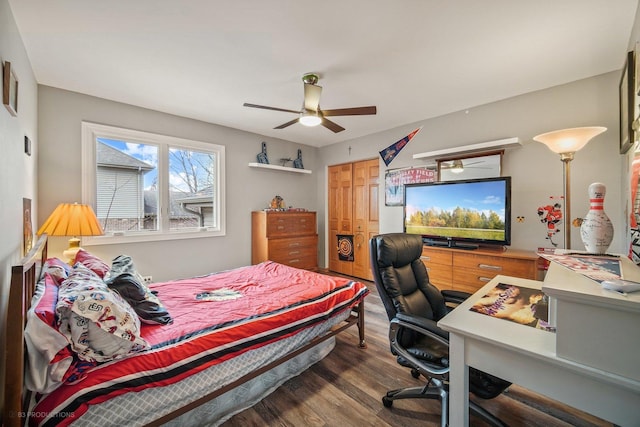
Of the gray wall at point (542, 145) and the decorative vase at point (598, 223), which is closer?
the decorative vase at point (598, 223)

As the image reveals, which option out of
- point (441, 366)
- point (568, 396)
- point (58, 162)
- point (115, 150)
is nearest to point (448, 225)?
point (441, 366)

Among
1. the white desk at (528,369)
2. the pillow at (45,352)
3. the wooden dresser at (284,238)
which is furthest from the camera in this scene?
the wooden dresser at (284,238)

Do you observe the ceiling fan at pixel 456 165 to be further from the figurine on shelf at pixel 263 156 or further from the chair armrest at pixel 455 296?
the figurine on shelf at pixel 263 156


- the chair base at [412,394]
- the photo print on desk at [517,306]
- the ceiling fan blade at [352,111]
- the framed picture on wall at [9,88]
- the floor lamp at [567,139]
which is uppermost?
the ceiling fan blade at [352,111]

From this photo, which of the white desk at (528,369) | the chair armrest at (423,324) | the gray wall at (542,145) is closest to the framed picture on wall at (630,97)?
the gray wall at (542,145)

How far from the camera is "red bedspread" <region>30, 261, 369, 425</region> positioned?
3.60 ft

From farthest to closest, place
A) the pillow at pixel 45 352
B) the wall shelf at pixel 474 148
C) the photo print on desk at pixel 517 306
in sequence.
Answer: the wall shelf at pixel 474 148, the photo print on desk at pixel 517 306, the pillow at pixel 45 352

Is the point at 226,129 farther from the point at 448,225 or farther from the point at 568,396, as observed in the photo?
the point at 568,396

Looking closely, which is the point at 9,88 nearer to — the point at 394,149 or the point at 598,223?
the point at 598,223

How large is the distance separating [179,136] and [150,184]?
2.53 ft

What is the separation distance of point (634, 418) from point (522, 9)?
218 cm

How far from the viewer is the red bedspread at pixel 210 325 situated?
3.60ft

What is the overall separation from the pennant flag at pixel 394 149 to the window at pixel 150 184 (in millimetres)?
2595

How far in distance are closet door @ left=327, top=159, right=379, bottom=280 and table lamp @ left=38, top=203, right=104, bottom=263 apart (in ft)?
11.7
